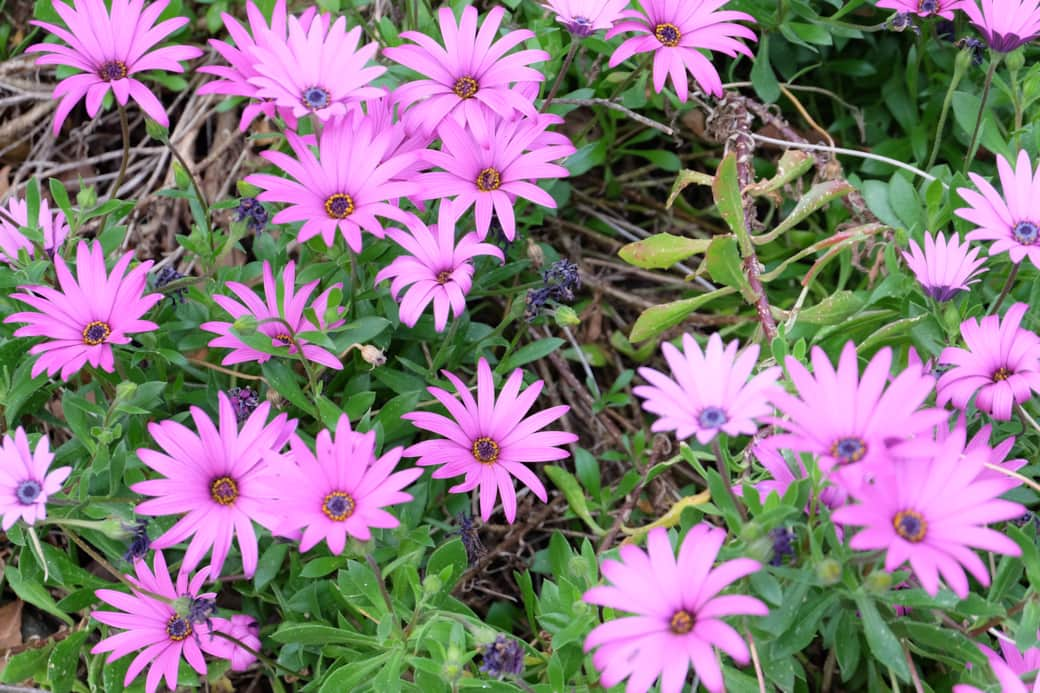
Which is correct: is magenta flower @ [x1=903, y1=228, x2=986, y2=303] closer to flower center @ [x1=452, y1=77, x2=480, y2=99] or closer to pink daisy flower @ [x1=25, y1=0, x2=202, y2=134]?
Answer: flower center @ [x1=452, y1=77, x2=480, y2=99]

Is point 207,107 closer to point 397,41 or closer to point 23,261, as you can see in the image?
point 397,41

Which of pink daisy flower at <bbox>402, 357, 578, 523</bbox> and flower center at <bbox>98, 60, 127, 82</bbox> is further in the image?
flower center at <bbox>98, 60, 127, 82</bbox>

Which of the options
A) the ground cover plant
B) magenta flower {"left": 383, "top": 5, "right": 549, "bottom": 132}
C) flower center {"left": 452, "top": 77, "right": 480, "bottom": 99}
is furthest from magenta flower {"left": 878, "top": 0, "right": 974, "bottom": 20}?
flower center {"left": 452, "top": 77, "right": 480, "bottom": 99}

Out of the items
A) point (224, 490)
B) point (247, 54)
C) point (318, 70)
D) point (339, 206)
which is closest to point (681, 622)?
point (224, 490)

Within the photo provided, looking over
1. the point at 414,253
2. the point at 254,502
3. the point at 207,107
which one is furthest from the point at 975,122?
the point at 207,107

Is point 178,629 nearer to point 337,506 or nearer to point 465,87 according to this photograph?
point 337,506

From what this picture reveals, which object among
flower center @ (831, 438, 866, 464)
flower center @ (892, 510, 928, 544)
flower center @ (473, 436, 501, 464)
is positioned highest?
flower center @ (473, 436, 501, 464)
